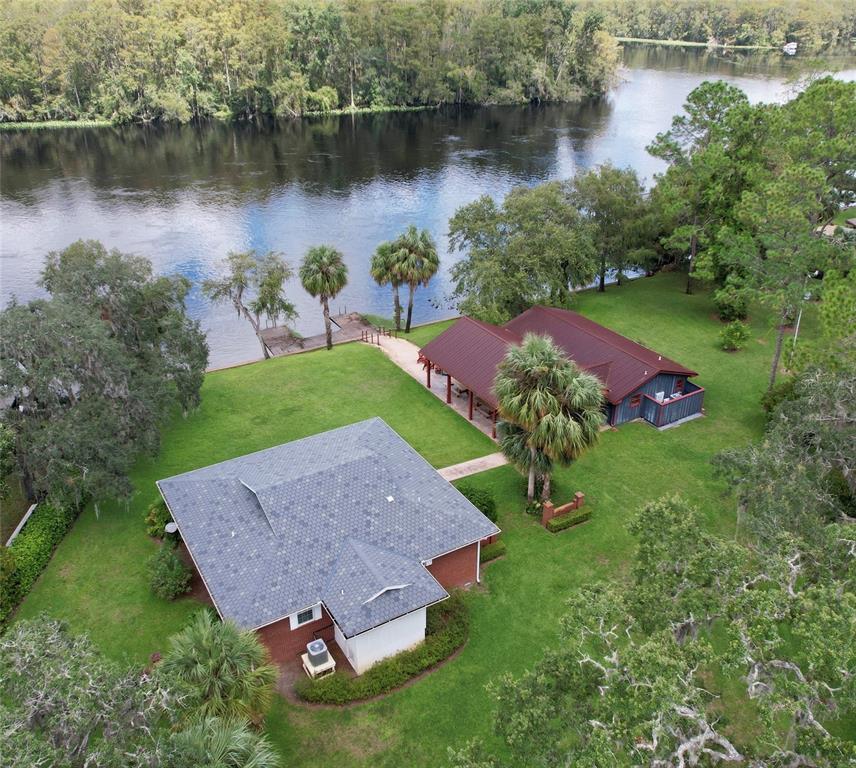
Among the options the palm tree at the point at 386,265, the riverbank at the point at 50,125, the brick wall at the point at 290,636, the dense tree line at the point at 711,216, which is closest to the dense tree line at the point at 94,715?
the brick wall at the point at 290,636

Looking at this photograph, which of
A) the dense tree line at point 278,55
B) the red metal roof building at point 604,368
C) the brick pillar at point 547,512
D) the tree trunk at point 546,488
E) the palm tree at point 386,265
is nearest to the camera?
the brick pillar at point 547,512

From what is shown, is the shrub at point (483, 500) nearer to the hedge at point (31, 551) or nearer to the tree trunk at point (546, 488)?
the tree trunk at point (546, 488)

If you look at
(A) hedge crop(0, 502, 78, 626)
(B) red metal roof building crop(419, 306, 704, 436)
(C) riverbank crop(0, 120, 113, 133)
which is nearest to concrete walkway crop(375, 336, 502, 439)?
(B) red metal roof building crop(419, 306, 704, 436)

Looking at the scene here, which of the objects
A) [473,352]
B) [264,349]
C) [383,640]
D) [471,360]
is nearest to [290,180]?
[264,349]

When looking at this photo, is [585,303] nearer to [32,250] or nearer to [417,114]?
[32,250]

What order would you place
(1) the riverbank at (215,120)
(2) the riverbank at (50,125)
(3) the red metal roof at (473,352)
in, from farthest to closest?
(1) the riverbank at (215,120), (2) the riverbank at (50,125), (3) the red metal roof at (473,352)

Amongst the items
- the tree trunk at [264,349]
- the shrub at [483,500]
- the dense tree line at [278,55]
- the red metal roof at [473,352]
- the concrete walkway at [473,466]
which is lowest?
the tree trunk at [264,349]
